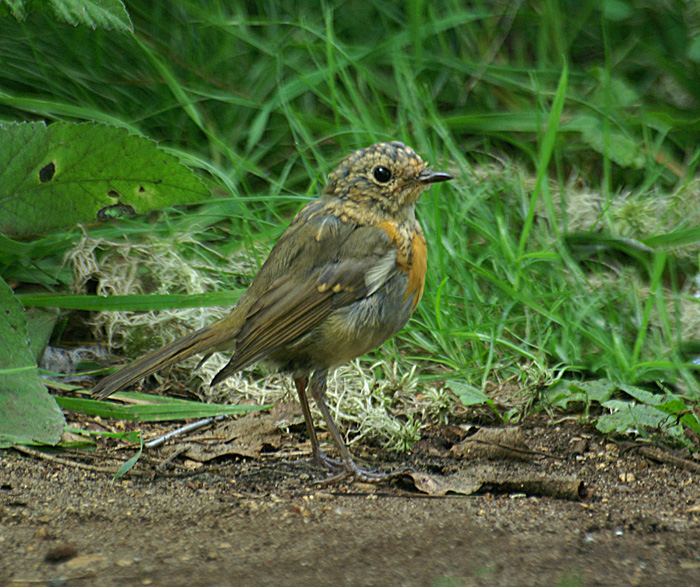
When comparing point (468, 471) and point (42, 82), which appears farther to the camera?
point (42, 82)

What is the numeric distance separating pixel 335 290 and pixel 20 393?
4.07ft

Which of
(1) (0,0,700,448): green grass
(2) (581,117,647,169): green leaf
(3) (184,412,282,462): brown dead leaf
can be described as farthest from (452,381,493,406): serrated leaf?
(2) (581,117,647,169): green leaf

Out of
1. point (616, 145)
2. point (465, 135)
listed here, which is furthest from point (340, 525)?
point (465, 135)

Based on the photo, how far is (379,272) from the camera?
3354 mm

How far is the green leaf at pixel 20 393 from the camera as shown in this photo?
3.05 metres

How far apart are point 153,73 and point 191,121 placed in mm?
372

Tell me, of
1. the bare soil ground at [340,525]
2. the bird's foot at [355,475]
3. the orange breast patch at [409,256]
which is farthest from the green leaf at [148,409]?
the orange breast patch at [409,256]

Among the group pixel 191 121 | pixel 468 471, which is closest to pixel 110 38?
pixel 191 121

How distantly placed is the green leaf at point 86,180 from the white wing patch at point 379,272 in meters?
0.80

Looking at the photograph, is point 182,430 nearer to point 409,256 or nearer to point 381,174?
point 409,256

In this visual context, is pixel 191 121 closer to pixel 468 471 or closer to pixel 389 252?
pixel 389 252

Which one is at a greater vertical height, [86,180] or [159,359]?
[86,180]

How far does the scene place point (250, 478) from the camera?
310 cm

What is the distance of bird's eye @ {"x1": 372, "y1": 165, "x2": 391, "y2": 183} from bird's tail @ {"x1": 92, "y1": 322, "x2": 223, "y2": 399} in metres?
0.90
